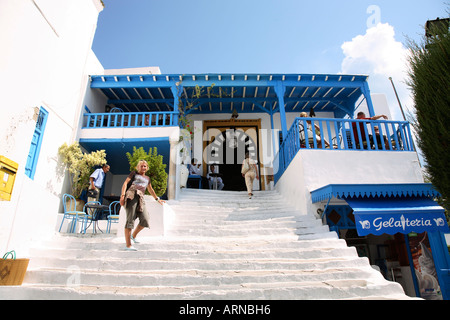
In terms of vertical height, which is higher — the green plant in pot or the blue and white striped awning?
the green plant in pot

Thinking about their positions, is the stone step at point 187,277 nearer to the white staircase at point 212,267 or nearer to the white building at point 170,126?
the white staircase at point 212,267

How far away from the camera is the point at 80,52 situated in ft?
29.3

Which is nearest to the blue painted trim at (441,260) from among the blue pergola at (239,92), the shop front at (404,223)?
the shop front at (404,223)

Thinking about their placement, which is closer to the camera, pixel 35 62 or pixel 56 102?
pixel 35 62

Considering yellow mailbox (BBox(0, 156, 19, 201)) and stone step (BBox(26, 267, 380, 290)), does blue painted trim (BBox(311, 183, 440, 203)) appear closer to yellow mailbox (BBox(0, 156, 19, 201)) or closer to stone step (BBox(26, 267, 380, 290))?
stone step (BBox(26, 267, 380, 290))

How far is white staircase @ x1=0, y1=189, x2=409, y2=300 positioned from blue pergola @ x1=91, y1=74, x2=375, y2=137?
460cm

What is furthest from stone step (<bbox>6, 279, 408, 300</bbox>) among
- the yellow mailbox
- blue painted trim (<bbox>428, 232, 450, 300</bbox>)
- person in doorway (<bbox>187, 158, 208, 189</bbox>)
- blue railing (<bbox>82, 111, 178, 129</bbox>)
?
person in doorway (<bbox>187, 158, 208, 189</bbox>)

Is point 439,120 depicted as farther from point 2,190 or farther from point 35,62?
point 35,62

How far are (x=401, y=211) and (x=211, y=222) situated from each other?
3593mm

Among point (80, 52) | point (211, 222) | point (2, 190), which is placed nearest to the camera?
point (2, 190)

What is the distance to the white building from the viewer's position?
4191 millimetres

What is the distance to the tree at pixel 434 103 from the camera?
2.76 meters
